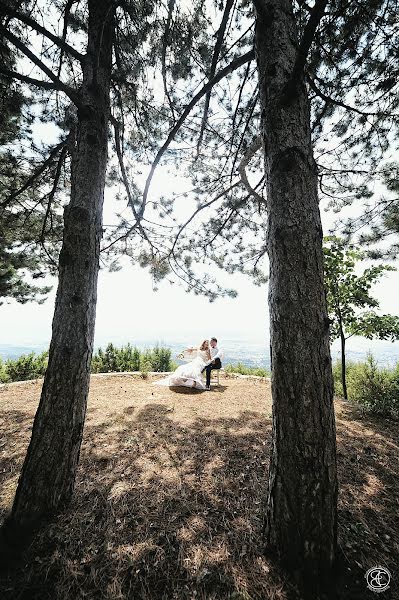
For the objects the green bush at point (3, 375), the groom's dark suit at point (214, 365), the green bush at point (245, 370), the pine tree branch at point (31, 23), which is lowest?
the green bush at point (245, 370)

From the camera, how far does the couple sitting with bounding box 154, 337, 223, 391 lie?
6.27 metres

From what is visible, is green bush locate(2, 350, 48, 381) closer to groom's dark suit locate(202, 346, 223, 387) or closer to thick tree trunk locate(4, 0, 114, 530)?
groom's dark suit locate(202, 346, 223, 387)

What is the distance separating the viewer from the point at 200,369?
21.6ft

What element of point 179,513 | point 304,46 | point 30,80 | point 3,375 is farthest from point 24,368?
point 304,46

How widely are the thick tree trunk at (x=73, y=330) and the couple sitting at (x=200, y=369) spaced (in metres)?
4.35

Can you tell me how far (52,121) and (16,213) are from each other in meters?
1.54

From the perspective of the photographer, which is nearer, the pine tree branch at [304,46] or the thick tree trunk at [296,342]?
the pine tree branch at [304,46]

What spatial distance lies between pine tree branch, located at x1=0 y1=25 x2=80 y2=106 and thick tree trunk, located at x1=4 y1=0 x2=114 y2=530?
0.40 ft

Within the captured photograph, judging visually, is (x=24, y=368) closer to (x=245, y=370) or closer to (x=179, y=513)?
(x=179, y=513)

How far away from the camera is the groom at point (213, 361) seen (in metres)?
6.65

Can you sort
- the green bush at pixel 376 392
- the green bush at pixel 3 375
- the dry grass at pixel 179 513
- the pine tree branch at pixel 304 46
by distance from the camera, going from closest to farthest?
the pine tree branch at pixel 304 46
the dry grass at pixel 179 513
the green bush at pixel 376 392
the green bush at pixel 3 375

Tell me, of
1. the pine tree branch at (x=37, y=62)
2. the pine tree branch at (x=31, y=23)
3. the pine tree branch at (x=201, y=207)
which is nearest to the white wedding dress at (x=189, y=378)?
the pine tree branch at (x=201, y=207)

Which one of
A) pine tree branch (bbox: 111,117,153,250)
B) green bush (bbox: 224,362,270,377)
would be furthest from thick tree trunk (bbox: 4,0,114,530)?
green bush (bbox: 224,362,270,377)

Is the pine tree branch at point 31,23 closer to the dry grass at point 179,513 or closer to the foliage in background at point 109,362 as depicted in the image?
the dry grass at point 179,513
